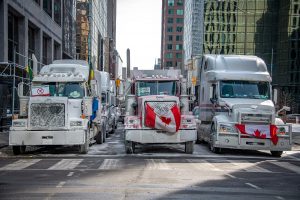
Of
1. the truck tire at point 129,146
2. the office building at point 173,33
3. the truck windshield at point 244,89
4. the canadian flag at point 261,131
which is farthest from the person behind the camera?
the office building at point 173,33

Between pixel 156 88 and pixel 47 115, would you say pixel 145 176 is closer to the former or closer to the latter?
pixel 47 115

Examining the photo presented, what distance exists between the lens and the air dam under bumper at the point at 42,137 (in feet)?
51.4

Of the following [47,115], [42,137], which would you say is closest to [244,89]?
[47,115]

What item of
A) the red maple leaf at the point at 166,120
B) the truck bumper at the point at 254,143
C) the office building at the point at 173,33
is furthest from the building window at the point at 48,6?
the office building at the point at 173,33

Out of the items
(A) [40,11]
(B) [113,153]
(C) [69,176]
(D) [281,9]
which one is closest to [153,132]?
(B) [113,153]

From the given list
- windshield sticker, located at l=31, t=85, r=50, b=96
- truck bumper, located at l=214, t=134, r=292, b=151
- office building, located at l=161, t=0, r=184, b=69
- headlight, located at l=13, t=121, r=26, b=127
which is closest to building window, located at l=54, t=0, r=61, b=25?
windshield sticker, located at l=31, t=85, r=50, b=96

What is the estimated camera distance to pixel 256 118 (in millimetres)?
16859

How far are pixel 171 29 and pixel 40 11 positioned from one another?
117m

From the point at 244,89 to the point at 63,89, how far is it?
747 centimetres

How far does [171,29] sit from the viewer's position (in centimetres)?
15362

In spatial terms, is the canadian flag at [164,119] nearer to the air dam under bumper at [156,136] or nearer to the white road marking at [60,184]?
the air dam under bumper at [156,136]

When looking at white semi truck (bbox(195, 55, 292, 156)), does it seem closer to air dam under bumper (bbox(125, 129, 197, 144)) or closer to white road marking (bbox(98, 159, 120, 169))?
air dam under bumper (bbox(125, 129, 197, 144))

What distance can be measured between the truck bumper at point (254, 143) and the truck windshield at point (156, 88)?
9.06 feet

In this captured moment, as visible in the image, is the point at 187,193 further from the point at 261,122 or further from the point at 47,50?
the point at 47,50
